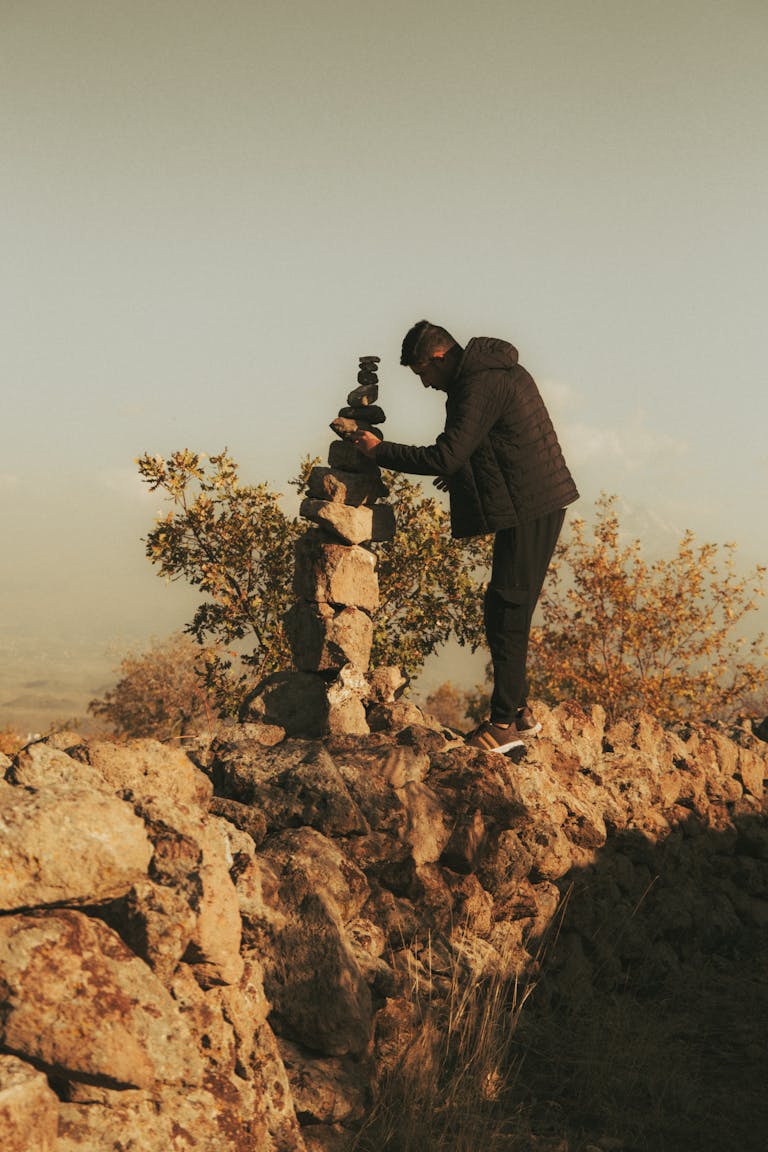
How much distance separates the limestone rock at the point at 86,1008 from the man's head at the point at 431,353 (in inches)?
160

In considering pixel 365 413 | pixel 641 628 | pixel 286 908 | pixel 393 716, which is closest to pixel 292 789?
pixel 286 908

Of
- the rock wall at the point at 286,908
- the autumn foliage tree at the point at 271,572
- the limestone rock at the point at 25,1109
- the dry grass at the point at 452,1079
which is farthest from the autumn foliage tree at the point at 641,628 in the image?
the limestone rock at the point at 25,1109

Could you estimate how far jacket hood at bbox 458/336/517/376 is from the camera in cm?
618

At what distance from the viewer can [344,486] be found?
6.96 meters

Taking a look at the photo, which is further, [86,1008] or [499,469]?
[499,469]

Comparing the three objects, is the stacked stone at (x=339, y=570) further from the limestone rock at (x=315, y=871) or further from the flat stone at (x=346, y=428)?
the limestone rock at (x=315, y=871)

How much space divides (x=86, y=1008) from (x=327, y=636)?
13.5ft

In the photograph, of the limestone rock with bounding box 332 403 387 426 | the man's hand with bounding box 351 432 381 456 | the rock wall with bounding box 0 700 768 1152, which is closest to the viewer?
the rock wall with bounding box 0 700 768 1152

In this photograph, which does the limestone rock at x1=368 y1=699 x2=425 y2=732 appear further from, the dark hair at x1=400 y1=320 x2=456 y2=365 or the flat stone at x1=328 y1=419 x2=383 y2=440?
the dark hair at x1=400 y1=320 x2=456 y2=365

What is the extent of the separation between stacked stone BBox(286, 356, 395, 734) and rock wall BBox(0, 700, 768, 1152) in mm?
500

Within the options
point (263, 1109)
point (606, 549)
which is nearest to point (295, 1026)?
point (263, 1109)

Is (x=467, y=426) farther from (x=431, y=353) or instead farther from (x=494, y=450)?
(x=431, y=353)

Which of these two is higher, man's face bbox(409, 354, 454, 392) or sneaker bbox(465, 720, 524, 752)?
man's face bbox(409, 354, 454, 392)

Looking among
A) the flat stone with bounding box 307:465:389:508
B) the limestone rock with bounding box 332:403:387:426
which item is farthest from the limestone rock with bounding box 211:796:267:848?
the limestone rock with bounding box 332:403:387:426
